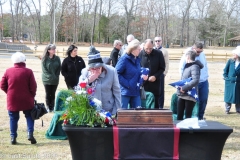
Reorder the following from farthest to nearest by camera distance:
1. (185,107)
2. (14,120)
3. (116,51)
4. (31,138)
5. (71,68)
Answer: (116,51) < (71,68) < (185,107) < (31,138) < (14,120)

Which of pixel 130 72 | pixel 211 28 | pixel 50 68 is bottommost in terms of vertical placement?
pixel 50 68

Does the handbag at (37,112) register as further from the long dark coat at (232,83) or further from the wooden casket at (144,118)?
the long dark coat at (232,83)

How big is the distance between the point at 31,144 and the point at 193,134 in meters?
2.91

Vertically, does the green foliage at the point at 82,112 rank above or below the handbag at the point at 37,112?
above

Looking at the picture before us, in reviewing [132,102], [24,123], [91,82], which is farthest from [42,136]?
[91,82]

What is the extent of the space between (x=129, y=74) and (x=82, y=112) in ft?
6.46

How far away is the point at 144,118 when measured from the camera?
10.9ft

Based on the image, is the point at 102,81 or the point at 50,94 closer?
the point at 102,81

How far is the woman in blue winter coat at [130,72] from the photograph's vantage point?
5.00 metres

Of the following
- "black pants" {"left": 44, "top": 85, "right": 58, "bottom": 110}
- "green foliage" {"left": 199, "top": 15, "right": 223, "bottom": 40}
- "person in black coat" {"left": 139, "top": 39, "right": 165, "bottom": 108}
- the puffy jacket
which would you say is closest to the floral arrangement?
the puffy jacket

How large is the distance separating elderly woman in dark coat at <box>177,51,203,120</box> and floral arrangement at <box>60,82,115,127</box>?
238cm

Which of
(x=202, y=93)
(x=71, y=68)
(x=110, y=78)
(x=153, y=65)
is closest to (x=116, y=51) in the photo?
(x=71, y=68)

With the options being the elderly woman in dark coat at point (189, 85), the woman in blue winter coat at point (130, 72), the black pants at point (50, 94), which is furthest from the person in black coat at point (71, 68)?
the elderly woman in dark coat at point (189, 85)

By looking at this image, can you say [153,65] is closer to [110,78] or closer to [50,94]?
[110,78]
